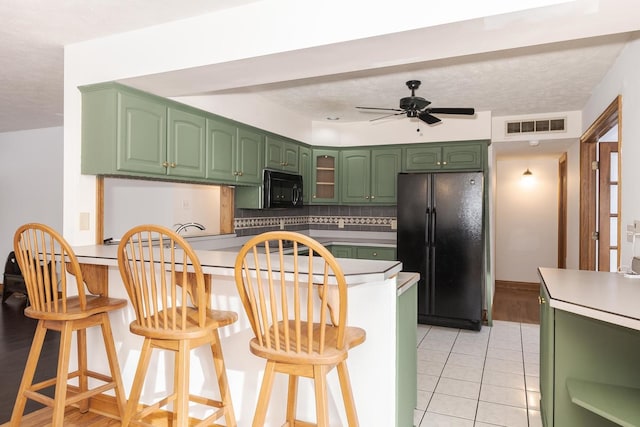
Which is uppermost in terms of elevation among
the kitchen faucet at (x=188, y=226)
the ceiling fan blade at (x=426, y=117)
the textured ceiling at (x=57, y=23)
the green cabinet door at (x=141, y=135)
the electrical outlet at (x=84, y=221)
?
the textured ceiling at (x=57, y=23)

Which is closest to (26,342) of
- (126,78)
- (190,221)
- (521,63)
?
(190,221)

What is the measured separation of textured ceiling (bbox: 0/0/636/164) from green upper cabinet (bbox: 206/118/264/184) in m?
0.35

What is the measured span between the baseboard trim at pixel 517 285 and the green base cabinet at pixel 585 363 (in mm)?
4915

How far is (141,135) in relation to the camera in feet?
9.54

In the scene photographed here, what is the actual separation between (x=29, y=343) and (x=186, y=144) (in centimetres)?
228

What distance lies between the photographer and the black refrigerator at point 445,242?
434 centimetres

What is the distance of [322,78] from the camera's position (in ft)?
11.7

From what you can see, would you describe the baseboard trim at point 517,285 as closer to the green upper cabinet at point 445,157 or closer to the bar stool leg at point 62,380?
the green upper cabinet at point 445,157

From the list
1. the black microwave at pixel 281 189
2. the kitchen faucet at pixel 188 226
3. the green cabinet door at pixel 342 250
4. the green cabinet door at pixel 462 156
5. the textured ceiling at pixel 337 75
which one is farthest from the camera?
the green cabinet door at pixel 342 250

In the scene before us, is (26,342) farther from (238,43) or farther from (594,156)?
(594,156)

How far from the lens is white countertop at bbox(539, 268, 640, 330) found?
152cm

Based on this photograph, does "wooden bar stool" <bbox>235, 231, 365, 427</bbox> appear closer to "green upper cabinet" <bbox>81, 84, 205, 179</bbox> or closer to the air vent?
"green upper cabinet" <bbox>81, 84, 205, 179</bbox>

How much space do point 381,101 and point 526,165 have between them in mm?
3346

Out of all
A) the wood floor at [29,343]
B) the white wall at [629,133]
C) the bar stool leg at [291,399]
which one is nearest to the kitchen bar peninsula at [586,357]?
the white wall at [629,133]
